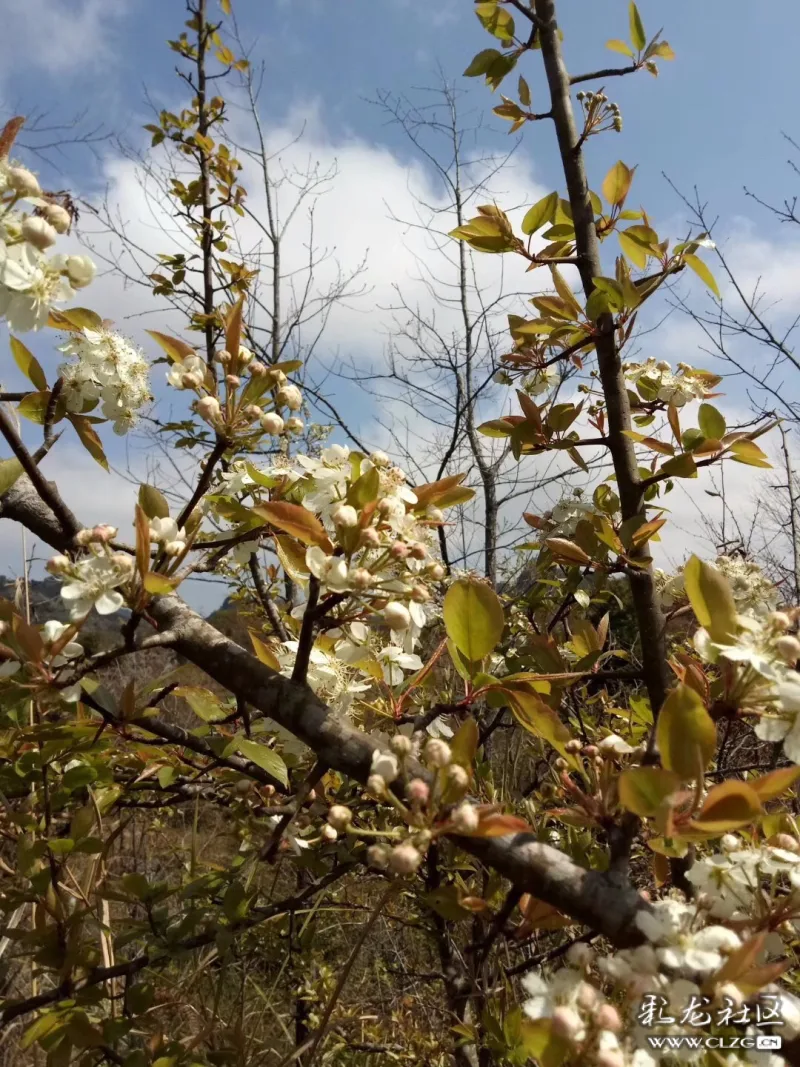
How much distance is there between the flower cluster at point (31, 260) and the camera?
2.01ft

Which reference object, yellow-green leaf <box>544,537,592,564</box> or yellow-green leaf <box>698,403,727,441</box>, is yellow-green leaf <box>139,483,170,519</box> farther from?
yellow-green leaf <box>698,403,727,441</box>

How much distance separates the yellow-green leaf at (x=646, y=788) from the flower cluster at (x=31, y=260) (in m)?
0.67

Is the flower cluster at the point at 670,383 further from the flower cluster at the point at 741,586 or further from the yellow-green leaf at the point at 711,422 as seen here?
the flower cluster at the point at 741,586

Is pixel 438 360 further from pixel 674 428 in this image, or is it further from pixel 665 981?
pixel 665 981

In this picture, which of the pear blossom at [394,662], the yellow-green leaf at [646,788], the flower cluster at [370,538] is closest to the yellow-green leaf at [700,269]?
the flower cluster at [370,538]

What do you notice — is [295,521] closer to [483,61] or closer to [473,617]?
[473,617]

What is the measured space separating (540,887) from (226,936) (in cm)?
46

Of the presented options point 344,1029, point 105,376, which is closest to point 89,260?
point 105,376

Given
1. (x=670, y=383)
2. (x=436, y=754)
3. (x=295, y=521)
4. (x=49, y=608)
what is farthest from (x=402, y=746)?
(x=49, y=608)

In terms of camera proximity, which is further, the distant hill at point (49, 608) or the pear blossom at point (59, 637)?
the distant hill at point (49, 608)

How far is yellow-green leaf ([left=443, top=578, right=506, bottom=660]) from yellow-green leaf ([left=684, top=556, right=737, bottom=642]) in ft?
0.64

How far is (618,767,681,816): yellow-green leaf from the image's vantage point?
1.70 feet

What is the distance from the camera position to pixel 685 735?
545mm

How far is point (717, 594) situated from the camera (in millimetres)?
665
